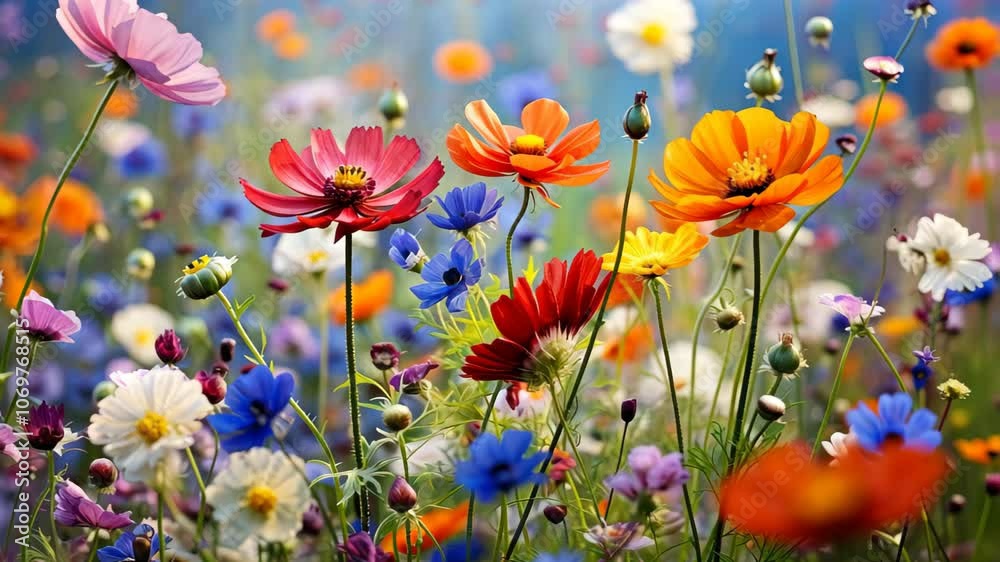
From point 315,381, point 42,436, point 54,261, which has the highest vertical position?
point 42,436

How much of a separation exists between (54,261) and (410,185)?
1471mm

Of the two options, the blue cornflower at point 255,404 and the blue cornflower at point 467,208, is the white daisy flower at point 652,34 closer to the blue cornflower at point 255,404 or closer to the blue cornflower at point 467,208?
the blue cornflower at point 467,208

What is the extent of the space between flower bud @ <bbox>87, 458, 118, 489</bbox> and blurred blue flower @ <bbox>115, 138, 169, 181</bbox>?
1337 mm

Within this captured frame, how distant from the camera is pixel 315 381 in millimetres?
1419

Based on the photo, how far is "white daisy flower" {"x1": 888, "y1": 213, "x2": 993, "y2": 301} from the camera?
0.59 meters

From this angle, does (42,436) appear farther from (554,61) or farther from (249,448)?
(554,61)

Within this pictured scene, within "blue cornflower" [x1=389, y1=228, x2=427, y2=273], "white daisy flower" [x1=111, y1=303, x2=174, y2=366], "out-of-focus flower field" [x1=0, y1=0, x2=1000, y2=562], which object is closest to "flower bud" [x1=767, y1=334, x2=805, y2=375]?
"out-of-focus flower field" [x1=0, y1=0, x2=1000, y2=562]

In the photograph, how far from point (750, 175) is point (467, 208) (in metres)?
0.17

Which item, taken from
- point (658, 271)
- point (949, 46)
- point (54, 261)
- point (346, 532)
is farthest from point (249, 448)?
point (54, 261)

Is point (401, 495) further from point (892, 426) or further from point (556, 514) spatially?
point (892, 426)

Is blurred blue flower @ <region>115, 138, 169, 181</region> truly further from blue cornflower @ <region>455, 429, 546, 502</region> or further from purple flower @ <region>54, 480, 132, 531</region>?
blue cornflower @ <region>455, 429, 546, 502</region>

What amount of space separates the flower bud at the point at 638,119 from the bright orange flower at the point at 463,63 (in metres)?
1.32

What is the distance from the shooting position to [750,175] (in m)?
0.52

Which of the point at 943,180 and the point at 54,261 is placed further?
the point at 943,180
